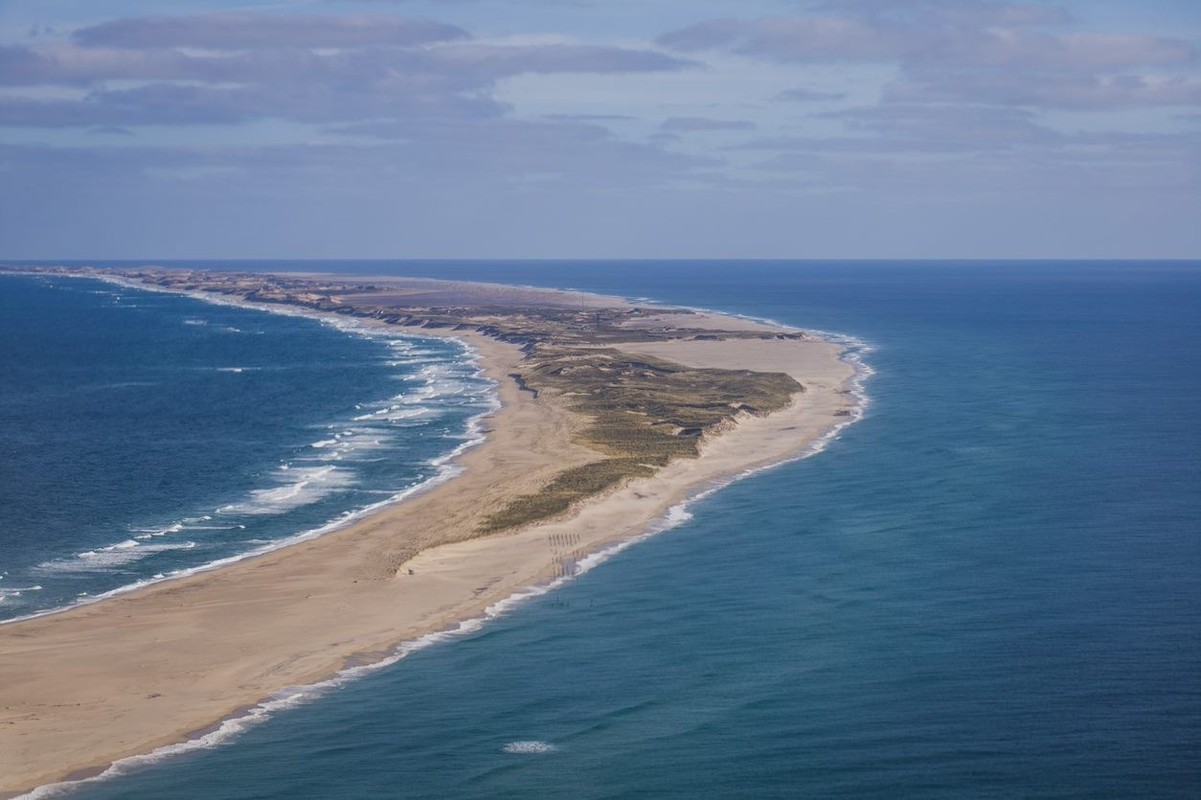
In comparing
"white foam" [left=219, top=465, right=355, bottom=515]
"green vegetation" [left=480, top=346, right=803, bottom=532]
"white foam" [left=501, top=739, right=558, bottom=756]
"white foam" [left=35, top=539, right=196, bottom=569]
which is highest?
"green vegetation" [left=480, top=346, right=803, bottom=532]

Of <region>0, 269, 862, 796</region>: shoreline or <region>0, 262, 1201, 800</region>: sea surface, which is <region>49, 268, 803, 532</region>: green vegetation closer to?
<region>0, 269, 862, 796</region>: shoreline

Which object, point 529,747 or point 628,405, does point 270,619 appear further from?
point 628,405

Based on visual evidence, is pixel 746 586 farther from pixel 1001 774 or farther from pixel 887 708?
pixel 1001 774

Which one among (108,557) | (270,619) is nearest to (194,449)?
(108,557)

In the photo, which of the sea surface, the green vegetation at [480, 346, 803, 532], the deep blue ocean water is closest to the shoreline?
the sea surface

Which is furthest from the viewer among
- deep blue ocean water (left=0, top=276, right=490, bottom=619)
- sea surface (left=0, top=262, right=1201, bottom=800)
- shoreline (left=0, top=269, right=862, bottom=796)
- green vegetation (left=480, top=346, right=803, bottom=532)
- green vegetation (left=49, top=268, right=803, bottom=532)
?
green vegetation (left=49, top=268, right=803, bottom=532)

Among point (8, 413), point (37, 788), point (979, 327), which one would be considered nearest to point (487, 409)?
point (8, 413)

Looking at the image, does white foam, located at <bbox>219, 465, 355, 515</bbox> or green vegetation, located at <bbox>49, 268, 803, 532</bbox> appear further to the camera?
green vegetation, located at <bbox>49, 268, 803, 532</bbox>
